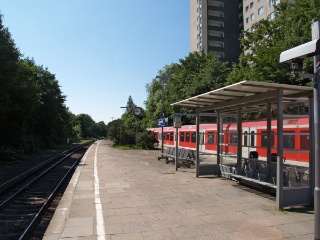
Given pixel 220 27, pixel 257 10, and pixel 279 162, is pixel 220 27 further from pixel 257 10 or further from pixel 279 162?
pixel 279 162

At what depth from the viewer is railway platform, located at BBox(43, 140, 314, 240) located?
207 inches

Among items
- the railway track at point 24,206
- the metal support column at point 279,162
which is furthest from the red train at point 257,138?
the railway track at point 24,206

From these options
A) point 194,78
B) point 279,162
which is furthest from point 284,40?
point 279,162

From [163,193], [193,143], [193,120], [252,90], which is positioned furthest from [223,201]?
[193,120]

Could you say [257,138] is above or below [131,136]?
above

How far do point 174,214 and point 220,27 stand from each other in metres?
63.6

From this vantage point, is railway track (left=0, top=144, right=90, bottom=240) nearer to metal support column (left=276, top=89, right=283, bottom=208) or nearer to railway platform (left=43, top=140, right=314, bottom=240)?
railway platform (left=43, top=140, right=314, bottom=240)

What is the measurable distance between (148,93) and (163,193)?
6110 cm

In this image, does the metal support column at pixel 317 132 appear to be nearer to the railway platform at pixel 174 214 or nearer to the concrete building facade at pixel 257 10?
the railway platform at pixel 174 214

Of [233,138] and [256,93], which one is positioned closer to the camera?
[256,93]

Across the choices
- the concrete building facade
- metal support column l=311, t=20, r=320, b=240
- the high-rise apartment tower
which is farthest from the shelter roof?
the high-rise apartment tower

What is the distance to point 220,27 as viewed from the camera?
65.0m

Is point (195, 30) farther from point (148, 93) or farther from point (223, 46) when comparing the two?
point (148, 93)

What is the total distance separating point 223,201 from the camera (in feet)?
24.9
